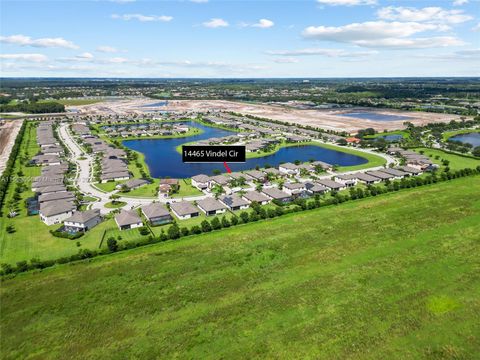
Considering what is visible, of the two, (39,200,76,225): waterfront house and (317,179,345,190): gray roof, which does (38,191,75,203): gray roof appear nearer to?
(39,200,76,225): waterfront house

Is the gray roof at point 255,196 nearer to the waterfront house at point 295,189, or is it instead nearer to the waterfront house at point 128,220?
the waterfront house at point 295,189

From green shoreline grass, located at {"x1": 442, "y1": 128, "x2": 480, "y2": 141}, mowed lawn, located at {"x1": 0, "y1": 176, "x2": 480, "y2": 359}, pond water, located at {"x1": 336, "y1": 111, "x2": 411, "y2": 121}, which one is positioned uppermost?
pond water, located at {"x1": 336, "y1": 111, "x2": 411, "y2": 121}

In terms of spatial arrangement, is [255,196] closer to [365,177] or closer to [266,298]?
[365,177]

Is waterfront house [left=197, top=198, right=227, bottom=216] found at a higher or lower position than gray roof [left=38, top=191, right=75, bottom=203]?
lower

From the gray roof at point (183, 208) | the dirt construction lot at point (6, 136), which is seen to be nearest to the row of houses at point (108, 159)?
the dirt construction lot at point (6, 136)

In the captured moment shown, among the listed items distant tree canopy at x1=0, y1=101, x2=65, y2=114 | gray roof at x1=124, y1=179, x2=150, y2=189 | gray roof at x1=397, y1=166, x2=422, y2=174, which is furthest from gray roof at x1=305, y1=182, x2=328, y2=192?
distant tree canopy at x1=0, y1=101, x2=65, y2=114

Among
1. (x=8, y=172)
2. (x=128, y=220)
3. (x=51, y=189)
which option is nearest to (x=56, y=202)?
(x=51, y=189)

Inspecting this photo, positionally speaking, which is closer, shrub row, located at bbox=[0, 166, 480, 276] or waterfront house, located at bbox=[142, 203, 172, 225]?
shrub row, located at bbox=[0, 166, 480, 276]

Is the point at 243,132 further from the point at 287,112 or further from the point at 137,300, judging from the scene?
the point at 137,300
